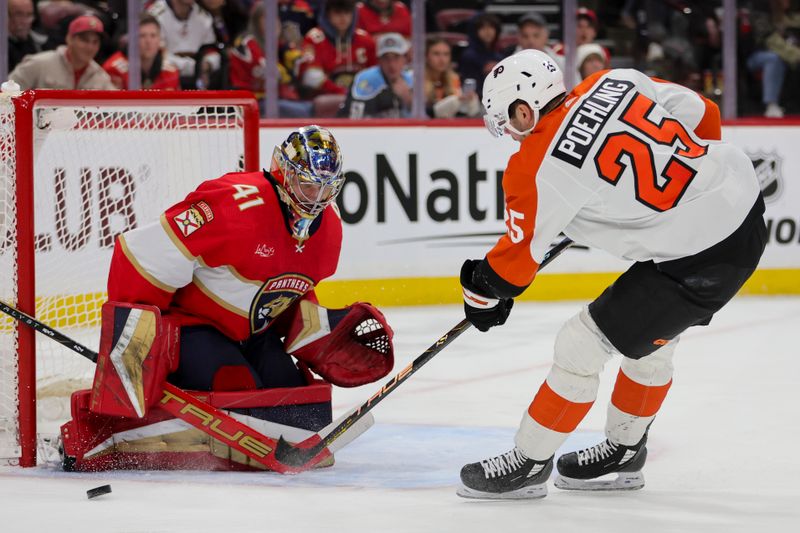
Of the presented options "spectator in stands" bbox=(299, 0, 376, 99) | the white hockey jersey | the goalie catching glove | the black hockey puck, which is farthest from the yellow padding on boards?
the white hockey jersey

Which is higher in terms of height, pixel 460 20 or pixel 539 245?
pixel 460 20

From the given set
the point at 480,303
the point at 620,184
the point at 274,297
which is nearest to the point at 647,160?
the point at 620,184

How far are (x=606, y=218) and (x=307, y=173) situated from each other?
0.71m

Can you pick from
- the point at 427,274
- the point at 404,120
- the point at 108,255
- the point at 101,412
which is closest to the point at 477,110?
the point at 404,120

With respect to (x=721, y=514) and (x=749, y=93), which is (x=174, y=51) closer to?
(x=749, y=93)

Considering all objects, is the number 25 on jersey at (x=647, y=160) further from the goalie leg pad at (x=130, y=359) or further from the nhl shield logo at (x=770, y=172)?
the nhl shield logo at (x=770, y=172)

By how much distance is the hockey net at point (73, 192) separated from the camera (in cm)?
325

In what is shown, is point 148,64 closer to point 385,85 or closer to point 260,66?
point 260,66

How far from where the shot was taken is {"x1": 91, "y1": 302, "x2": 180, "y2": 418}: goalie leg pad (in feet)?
10.0

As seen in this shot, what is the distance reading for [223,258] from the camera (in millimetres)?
3111

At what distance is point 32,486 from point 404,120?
3.61m

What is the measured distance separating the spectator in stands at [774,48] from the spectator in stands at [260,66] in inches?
91.1

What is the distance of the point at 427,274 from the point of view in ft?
20.9

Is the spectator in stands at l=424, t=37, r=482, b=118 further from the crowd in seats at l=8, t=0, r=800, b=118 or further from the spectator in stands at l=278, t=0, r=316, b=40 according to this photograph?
the spectator in stands at l=278, t=0, r=316, b=40
